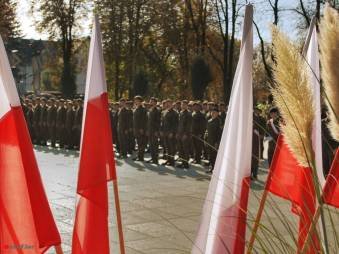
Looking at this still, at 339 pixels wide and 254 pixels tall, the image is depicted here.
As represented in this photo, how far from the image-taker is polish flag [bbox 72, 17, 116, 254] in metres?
3.92

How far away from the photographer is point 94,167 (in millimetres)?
4023

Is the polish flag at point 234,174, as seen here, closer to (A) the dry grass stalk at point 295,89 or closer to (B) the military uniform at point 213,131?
(A) the dry grass stalk at point 295,89

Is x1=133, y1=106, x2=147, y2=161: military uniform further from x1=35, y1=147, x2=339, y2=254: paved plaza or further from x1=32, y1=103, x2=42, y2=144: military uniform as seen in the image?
x1=32, y1=103, x2=42, y2=144: military uniform

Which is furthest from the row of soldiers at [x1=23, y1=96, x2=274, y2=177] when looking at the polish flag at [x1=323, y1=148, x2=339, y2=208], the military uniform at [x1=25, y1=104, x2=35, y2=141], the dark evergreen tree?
the dark evergreen tree

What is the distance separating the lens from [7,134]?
3.42m

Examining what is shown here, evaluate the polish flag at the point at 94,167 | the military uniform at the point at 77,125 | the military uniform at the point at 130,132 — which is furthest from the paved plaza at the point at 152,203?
the military uniform at the point at 77,125

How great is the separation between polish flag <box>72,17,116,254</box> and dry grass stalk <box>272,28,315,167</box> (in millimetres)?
2134

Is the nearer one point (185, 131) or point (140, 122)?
point (185, 131)

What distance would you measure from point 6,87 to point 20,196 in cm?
63

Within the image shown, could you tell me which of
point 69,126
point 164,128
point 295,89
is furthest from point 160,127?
point 295,89

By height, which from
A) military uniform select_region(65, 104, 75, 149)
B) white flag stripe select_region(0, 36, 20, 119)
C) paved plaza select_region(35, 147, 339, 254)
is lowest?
paved plaza select_region(35, 147, 339, 254)

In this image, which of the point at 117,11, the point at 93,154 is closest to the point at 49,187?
the point at 93,154

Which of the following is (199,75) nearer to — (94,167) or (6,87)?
(94,167)

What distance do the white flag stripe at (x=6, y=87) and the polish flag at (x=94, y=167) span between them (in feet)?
2.36
